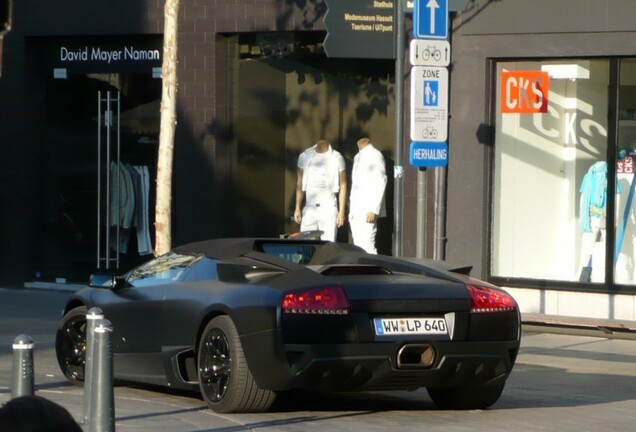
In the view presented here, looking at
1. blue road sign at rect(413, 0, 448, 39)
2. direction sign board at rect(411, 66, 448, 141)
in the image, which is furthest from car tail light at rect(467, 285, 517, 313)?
blue road sign at rect(413, 0, 448, 39)

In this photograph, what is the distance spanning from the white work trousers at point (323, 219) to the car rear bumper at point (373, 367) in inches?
345

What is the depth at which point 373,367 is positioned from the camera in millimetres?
8836

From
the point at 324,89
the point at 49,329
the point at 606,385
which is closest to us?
the point at 606,385

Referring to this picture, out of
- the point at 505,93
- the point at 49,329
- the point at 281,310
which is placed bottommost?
the point at 49,329

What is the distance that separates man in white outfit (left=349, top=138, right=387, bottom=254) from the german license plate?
841 cm

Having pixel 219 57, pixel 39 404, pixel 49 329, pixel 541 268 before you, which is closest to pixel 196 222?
pixel 219 57

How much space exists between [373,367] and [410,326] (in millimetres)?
386

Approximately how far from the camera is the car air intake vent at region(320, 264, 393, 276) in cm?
912

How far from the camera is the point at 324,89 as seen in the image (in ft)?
59.5

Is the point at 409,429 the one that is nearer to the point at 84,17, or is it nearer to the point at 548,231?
the point at 548,231

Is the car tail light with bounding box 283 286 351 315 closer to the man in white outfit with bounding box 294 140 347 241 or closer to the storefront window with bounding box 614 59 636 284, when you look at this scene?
the storefront window with bounding box 614 59 636 284

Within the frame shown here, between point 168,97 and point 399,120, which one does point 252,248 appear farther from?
point 168,97

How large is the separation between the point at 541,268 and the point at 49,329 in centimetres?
604

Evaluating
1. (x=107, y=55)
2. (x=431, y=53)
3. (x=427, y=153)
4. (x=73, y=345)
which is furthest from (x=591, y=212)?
(x=73, y=345)
